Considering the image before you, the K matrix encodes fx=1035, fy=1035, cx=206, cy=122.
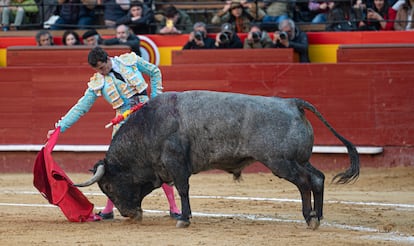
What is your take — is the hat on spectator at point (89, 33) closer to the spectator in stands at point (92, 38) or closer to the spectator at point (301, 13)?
the spectator in stands at point (92, 38)

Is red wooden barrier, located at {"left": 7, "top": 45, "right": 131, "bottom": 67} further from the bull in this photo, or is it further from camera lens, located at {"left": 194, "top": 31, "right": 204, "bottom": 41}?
the bull

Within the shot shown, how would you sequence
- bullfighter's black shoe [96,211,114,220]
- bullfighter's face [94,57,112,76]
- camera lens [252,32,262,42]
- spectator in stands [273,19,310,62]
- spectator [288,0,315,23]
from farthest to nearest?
spectator [288,0,315,23], camera lens [252,32,262,42], spectator in stands [273,19,310,62], bullfighter's black shoe [96,211,114,220], bullfighter's face [94,57,112,76]

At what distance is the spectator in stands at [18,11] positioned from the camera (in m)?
12.0

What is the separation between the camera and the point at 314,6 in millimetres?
11547

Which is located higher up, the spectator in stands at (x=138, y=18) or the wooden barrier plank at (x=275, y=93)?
the spectator in stands at (x=138, y=18)

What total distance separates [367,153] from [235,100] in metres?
3.93

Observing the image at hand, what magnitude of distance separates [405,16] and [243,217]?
168 inches

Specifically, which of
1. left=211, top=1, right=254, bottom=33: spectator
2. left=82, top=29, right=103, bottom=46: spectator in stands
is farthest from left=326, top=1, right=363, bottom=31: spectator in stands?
left=82, top=29, right=103, bottom=46: spectator in stands

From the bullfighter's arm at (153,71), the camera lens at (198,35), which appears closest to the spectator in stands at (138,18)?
the camera lens at (198,35)

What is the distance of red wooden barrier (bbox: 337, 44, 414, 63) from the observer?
10.5m

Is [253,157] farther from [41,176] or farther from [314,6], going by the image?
[314,6]

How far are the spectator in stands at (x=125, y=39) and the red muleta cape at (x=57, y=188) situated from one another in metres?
3.90

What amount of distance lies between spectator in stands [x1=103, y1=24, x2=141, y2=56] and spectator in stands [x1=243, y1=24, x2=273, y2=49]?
119cm

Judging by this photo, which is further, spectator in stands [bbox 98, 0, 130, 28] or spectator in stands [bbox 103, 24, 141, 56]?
spectator in stands [bbox 98, 0, 130, 28]
